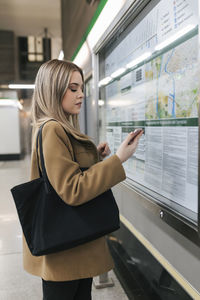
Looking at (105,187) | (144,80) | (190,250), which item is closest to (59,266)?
A: (105,187)

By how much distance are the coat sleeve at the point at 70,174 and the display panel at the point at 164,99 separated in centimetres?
32

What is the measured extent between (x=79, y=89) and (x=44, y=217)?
56 centimetres

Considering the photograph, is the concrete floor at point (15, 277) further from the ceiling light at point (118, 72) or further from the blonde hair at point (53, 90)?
the ceiling light at point (118, 72)

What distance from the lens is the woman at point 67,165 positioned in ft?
3.19

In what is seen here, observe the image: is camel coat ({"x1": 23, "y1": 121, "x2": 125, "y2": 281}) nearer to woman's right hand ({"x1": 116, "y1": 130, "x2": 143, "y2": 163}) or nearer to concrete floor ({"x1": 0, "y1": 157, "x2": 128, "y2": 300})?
woman's right hand ({"x1": 116, "y1": 130, "x2": 143, "y2": 163})

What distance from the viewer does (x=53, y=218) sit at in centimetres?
102

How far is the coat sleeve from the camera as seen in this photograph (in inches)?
37.9

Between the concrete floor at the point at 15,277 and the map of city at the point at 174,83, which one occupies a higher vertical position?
the map of city at the point at 174,83

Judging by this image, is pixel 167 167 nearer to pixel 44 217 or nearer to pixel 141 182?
pixel 141 182

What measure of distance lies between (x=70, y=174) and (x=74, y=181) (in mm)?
30

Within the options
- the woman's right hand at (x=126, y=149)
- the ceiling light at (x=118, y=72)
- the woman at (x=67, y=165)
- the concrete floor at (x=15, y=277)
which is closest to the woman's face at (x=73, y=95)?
the woman at (x=67, y=165)

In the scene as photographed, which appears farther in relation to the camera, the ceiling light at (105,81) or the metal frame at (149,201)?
the ceiling light at (105,81)

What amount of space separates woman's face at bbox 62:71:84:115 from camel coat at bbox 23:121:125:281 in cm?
15

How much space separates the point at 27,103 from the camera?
18547 millimetres
